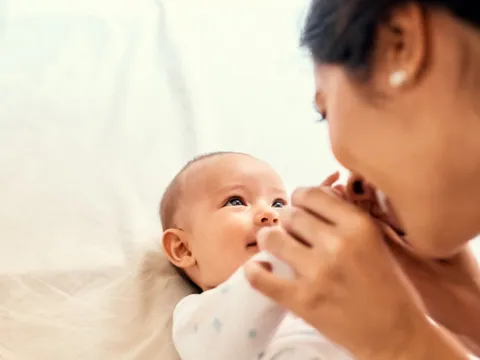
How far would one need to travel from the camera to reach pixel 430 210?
66 cm

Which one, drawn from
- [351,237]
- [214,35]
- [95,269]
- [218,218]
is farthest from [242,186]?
[214,35]

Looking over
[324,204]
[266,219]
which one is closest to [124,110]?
[266,219]

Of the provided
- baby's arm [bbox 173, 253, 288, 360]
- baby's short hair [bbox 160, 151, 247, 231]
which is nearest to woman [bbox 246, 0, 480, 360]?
baby's arm [bbox 173, 253, 288, 360]

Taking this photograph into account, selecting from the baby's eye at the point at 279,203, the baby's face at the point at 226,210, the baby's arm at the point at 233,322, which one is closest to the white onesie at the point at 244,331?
the baby's arm at the point at 233,322

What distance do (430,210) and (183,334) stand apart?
1.37 ft

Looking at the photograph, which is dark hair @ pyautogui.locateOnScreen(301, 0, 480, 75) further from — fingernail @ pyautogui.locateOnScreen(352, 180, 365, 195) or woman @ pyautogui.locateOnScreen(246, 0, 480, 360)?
fingernail @ pyautogui.locateOnScreen(352, 180, 365, 195)

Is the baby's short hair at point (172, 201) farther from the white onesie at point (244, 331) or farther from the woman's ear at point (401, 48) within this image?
the woman's ear at point (401, 48)

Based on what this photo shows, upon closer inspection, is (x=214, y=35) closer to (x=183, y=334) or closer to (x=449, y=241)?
(x=183, y=334)

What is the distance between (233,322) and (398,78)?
14.8 inches

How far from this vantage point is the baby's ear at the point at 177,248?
3.61ft

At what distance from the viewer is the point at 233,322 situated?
34.7 inches

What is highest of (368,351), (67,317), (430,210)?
(430,210)

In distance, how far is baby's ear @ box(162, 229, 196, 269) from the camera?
1.10 meters

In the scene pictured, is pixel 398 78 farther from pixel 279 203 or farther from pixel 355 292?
pixel 279 203
